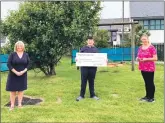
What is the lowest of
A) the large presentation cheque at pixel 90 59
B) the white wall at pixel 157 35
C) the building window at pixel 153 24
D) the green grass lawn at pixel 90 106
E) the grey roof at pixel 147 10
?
the green grass lawn at pixel 90 106

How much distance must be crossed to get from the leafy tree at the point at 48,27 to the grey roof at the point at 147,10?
31.3 metres

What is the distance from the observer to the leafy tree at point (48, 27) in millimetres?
14367

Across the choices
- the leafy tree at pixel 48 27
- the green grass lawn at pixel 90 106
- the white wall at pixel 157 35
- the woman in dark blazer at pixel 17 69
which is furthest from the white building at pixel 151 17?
the woman in dark blazer at pixel 17 69

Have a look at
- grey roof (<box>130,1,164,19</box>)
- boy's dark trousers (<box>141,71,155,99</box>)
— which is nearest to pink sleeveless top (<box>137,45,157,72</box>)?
boy's dark trousers (<box>141,71,155,99</box>)

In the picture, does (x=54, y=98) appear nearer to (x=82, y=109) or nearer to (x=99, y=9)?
(x=82, y=109)

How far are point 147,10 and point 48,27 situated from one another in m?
33.5

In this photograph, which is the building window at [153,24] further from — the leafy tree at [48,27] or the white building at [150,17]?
the leafy tree at [48,27]

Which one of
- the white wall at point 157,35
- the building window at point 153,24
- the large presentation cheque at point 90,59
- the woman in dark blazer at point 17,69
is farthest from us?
the white wall at point 157,35

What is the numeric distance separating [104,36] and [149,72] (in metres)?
27.1

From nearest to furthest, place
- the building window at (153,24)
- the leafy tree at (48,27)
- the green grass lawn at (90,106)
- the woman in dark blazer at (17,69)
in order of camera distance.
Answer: the green grass lawn at (90,106) < the woman in dark blazer at (17,69) < the leafy tree at (48,27) < the building window at (153,24)

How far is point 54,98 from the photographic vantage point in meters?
10.1

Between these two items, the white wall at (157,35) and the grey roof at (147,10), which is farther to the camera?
the white wall at (157,35)

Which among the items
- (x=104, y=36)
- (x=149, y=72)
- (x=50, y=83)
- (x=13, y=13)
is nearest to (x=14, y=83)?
(x=149, y=72)

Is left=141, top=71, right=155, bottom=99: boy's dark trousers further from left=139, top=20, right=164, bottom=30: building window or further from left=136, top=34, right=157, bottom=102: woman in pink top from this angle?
left=139, top=20, right=164, bottom=30: building window
